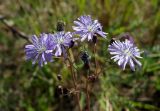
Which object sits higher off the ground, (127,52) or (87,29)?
(87,29)

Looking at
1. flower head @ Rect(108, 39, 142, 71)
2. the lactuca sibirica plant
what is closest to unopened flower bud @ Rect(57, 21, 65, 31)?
the lactuca sibirica plant

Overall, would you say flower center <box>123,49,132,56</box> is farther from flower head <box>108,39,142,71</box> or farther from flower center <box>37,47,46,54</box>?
flower center <box>37,47,46,54</box>

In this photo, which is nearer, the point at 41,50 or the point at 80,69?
the point at 41,50

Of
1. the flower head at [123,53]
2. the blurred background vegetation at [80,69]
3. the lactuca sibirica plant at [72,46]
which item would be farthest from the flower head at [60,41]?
the blurred background vegetation at [80,69]

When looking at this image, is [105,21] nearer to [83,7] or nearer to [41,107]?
[83,7]

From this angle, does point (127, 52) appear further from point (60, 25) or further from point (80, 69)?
point (80, 69)

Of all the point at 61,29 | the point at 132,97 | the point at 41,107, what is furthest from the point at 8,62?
the point at 61,29

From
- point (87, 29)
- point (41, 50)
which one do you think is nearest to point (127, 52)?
point (87, 29)
